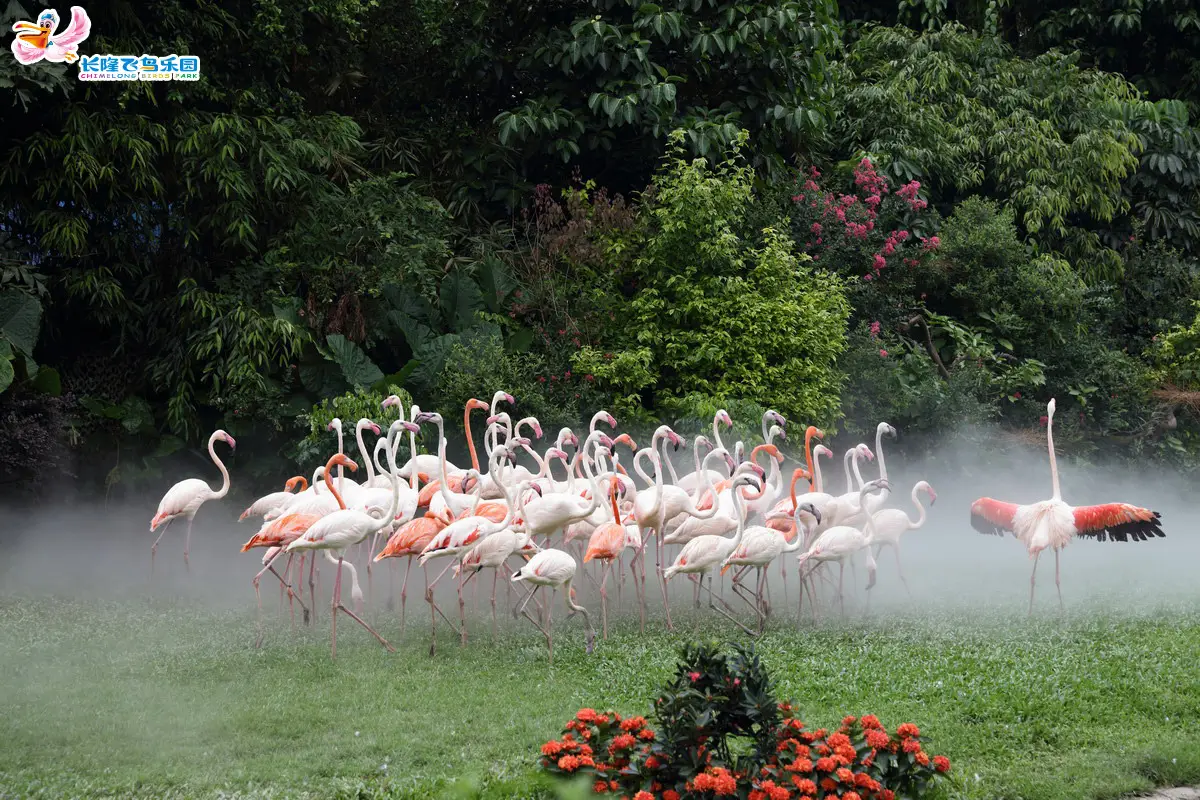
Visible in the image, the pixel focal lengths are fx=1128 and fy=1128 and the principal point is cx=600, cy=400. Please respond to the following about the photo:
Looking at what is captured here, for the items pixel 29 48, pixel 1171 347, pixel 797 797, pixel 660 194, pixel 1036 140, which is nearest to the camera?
pixel 797 797

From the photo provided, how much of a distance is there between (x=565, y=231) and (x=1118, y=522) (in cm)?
697

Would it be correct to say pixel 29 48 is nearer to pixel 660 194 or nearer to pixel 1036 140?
pixel 660 194

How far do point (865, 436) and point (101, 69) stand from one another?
896cm

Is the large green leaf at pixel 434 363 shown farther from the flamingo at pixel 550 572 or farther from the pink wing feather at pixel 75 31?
the flamingo at pixel 550 572

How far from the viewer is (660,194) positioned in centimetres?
1280

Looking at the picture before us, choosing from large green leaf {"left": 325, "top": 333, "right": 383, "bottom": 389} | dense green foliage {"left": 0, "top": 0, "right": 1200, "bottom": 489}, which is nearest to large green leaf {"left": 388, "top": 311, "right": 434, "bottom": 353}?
dense green foliage {"left": 0, "top": 0, "right": 1200, "bottom": 489}

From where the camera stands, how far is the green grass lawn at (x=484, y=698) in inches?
190

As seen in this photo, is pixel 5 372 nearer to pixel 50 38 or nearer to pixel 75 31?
pixel 50 38

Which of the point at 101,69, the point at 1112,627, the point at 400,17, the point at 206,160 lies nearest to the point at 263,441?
the point at 206,160

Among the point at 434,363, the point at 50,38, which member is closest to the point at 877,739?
the point at 434,363

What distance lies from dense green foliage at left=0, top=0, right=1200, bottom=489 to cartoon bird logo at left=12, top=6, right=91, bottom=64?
0.72 feet

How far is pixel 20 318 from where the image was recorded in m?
10.4

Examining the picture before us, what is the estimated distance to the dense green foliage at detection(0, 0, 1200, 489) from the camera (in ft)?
36.9

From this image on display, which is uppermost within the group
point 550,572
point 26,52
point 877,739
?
point 26,52
